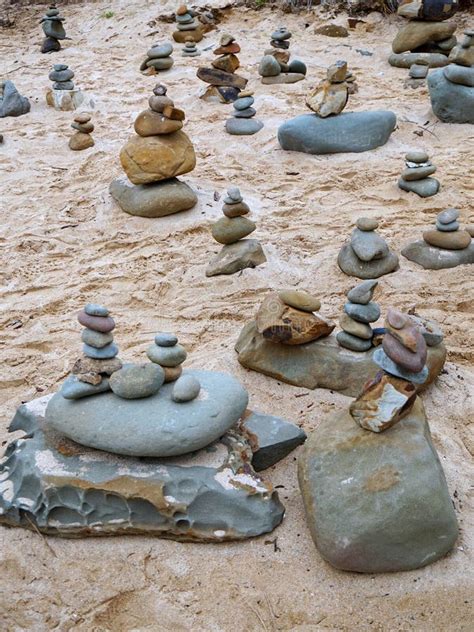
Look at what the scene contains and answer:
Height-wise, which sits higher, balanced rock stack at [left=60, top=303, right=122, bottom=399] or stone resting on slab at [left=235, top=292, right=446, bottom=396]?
balanced rock stack at [left=60, top=303, right=122, bottom=399]

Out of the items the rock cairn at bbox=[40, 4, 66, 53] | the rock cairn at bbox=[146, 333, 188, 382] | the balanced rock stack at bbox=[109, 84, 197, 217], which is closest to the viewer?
the rock cairn at bbox=[146, 333, 188, 382]

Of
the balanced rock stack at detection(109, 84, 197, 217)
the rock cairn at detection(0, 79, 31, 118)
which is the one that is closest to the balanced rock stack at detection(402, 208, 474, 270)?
the balanced rock stack at detection(109, 84, 197, 217)

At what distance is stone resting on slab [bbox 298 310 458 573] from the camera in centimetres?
224

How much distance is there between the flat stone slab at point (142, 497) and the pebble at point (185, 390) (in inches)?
8.1

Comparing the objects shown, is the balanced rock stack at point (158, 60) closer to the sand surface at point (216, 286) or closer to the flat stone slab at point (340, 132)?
the sand surface at point (216, 286)

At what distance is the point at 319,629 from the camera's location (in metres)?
2.11

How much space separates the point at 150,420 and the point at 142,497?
0.25 metres

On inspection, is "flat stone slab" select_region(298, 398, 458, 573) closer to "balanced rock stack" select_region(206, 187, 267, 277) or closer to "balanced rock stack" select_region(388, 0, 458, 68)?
"balanced rock stack" select_region(206, 187, 267, 277)

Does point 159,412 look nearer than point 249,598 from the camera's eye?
No

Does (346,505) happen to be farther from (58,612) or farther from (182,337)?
(182,337)

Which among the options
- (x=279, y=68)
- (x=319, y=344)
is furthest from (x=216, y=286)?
(x=279, y=68)

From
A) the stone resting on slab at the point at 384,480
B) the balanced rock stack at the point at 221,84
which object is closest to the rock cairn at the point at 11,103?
the balanced rock stack at the point at 221,84

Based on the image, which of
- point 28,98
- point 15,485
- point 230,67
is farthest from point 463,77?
point 15,485

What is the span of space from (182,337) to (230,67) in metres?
5.11
